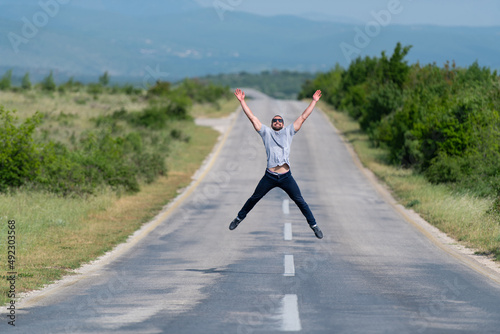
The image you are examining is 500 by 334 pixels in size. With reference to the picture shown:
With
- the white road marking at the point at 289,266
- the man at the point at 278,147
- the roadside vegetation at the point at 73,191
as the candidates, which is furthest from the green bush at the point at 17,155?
the man at the point at 278,147

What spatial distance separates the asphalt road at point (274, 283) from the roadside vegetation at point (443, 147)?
4.57ft

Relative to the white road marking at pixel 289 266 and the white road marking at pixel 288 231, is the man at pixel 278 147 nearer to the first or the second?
the white road marking at pixel 289 266

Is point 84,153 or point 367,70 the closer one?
point 84,153

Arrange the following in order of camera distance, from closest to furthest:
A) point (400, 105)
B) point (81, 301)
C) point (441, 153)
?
point (81, 301)
point (441, 153)
point (400, 105)

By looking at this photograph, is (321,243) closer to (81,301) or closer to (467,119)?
(81,301)

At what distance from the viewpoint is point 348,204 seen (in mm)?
22203

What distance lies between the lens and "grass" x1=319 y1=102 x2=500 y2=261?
49.4 ft

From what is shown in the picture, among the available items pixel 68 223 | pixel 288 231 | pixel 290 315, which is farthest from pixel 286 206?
pixel 290 315

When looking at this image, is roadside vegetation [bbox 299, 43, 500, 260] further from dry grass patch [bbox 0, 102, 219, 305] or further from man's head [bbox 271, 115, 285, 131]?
dry grass patch [bbox 0, 102, 219, 305]

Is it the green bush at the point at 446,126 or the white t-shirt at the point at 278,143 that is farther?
the green bush at the point at 446,126

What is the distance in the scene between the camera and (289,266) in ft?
37.5

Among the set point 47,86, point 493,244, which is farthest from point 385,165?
point 47,86

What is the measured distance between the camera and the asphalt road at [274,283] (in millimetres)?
7316

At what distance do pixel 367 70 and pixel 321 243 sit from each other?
173 feet
